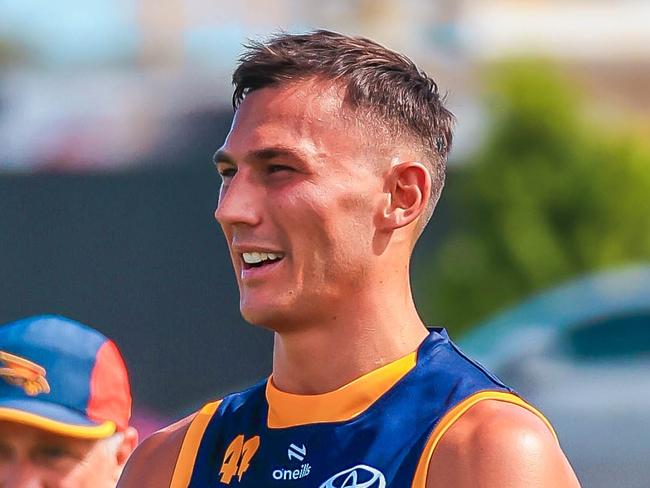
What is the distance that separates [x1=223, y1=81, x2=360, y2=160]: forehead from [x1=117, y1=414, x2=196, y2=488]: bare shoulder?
59 cm

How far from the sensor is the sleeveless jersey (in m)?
2.47

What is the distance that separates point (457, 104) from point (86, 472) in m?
12.6

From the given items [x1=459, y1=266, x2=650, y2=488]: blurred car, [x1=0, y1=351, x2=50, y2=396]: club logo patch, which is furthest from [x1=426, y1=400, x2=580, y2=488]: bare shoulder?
[x1=459, y1=266, x2=650, y2=488]: blurred car

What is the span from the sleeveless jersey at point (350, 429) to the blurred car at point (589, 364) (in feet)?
22.9

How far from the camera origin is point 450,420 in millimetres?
2451

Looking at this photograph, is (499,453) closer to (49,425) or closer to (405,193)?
(405,193)

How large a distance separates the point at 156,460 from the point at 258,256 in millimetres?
514

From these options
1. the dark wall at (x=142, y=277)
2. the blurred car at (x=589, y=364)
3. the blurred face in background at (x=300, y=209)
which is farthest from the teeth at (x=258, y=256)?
the dark wall at (x=142, y=277)

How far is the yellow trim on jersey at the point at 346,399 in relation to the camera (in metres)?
2.60

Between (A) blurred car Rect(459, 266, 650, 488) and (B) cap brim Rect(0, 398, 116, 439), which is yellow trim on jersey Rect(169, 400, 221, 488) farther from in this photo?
(A) blurred car Rect(459, 266, 650, 488)

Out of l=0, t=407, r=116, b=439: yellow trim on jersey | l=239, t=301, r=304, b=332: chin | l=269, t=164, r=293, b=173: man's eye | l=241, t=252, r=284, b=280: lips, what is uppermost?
l=269, t=164, r=293, b=173: man's eye

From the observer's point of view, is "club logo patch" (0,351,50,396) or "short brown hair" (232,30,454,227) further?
"club logo patch" (0,351,50,396)

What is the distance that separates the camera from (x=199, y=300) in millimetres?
10852

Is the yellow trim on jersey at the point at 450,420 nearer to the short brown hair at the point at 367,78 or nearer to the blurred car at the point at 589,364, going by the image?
the short brown hair at the point at 367,78
